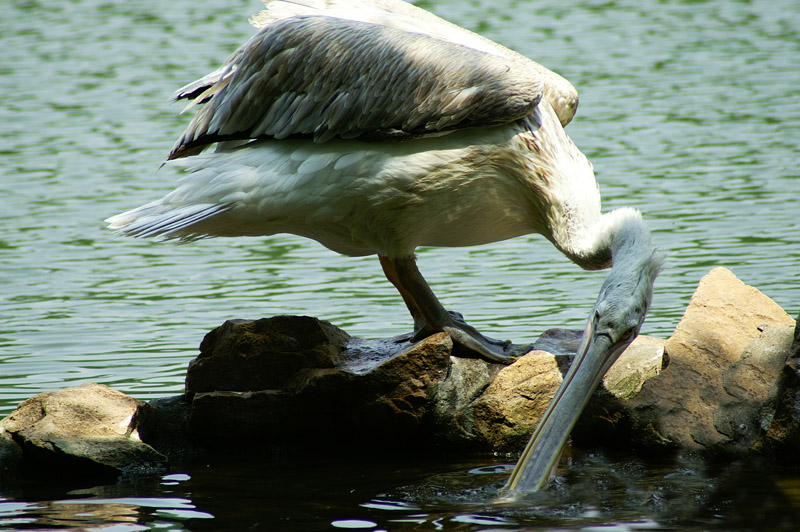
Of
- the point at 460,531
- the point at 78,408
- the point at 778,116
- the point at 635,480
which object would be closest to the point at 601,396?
the point at 635,480

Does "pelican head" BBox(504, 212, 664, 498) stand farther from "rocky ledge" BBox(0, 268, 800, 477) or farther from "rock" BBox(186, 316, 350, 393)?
"rock" BBox(186, 316, 350, 393)

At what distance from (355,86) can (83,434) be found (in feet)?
6.74

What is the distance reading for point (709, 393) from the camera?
5.57m

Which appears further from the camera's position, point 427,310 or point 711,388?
point 427,310

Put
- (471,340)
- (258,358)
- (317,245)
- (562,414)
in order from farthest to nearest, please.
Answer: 1. (317,245)
2. (471,340)
3. (258,358)
4. (562,414)

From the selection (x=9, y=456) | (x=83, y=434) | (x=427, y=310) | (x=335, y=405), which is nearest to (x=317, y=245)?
(x=427, y=310)

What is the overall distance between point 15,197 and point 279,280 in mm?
3646

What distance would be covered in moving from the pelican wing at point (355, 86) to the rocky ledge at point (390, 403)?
0.99m

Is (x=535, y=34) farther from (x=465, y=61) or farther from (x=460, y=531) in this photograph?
(x=460, y=531)

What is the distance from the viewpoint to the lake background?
7398mm

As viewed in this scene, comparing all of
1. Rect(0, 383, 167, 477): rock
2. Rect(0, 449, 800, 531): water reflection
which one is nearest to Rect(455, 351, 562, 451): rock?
Rect(0, 449, 800, 531): water reflection

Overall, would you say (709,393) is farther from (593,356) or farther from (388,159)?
(388,159)

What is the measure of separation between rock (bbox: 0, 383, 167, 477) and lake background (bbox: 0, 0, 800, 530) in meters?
0.24

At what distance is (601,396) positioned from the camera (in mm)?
5598
